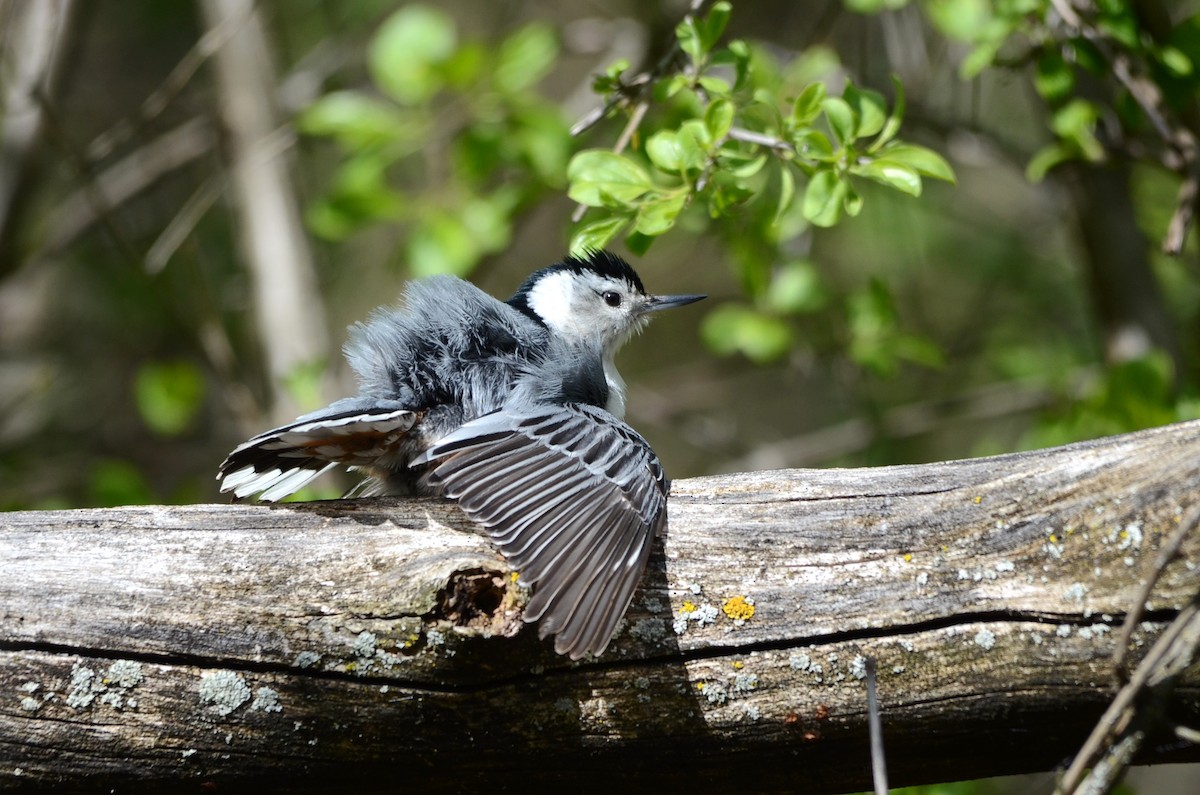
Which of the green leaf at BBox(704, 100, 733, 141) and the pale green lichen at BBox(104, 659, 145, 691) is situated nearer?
the pale green lichen at BBox(104, 659, 145, 691)

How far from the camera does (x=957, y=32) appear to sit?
279cm

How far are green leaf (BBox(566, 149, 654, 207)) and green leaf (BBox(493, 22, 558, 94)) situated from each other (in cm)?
110

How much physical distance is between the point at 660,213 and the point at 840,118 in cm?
41

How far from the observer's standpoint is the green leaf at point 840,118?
214 centimetres

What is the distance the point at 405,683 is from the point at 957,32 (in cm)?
214

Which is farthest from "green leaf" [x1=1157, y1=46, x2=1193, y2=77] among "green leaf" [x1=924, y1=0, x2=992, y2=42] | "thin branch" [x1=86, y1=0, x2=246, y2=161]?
"thin branch" [x1=86, y1=0, x2=246, y2=161]

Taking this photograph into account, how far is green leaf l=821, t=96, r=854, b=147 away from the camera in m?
2.14

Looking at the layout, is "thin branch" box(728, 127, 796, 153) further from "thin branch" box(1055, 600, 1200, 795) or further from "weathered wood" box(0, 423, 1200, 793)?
"thin branch" box(1055, 600, 1200, 795)

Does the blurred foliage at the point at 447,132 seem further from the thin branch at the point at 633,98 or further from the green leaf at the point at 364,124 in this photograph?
the thin branch at the point at 633,98

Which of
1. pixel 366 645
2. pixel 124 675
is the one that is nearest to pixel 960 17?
pixel 366 645

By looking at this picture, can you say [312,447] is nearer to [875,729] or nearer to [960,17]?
[875,729]

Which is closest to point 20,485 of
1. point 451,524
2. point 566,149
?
point 566,149

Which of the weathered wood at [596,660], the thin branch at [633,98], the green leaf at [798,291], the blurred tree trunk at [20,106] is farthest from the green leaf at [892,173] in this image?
the blurred tree trunk at [20,106]

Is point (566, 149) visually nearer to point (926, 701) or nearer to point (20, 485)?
point (926, 701)
